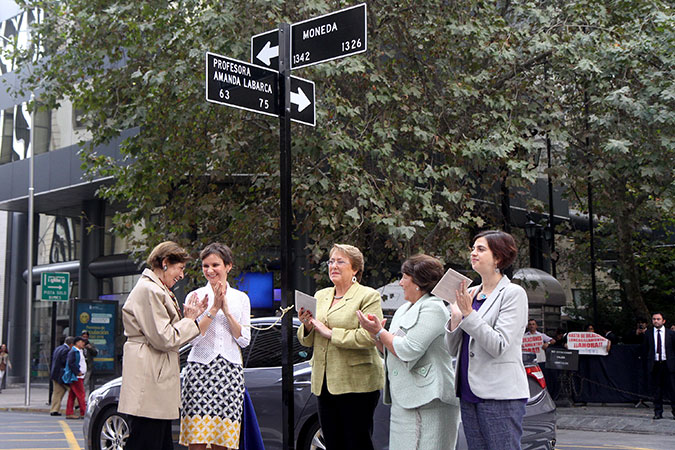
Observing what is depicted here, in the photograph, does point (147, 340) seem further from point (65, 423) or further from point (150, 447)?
point (65, 423)

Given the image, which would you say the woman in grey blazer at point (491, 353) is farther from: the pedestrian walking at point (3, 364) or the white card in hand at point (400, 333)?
the pedestrian walking at point (3, 364)

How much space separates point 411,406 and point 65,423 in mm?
13653

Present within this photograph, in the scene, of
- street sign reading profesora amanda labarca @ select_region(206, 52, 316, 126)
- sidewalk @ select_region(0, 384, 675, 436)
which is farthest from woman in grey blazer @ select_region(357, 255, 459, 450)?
sidewalk @ select_region(0, 384, 675, 436)

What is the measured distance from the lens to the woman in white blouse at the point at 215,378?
19.9 feet

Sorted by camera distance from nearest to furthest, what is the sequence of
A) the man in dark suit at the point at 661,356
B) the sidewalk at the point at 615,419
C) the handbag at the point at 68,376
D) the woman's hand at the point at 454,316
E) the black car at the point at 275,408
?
the woman's hand at the point at 454,316 < the black car at the point at 275,408 < the sidewalk at the point at 615,419 < the man in dark suit at the point at 661,356 < the handbag at the point at 68,376

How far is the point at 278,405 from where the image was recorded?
26.7 feet

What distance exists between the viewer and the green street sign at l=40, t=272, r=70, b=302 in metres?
22.0

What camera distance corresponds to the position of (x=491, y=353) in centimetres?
463

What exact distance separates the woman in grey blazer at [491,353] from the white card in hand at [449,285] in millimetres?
45

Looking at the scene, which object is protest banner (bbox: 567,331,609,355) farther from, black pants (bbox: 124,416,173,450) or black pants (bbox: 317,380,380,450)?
black pants (bbox: 124,416,173,450)

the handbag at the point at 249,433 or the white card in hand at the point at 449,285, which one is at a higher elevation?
the white card in hand at the point at 449,285

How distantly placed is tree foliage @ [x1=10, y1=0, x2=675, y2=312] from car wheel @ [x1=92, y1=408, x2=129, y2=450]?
4885 mm

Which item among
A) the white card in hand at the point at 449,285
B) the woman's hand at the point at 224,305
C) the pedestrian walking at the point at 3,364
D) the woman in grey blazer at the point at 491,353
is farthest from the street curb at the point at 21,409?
the white card in hand at the point at 449,285

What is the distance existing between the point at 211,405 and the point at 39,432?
1000cm
